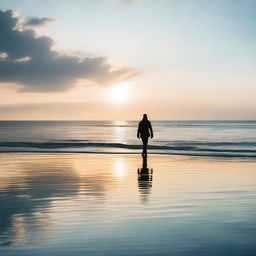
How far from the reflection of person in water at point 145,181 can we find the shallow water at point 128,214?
0.09ft

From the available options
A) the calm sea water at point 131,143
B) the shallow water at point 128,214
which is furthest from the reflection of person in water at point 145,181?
the calm sea water at point 131,143

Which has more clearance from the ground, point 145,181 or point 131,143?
point 145,181

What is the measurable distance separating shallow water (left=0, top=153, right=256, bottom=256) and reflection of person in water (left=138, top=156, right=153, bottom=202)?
3 cm

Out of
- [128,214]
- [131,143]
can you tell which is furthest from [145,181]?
[131,143]

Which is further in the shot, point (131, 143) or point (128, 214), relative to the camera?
point (131, 143)

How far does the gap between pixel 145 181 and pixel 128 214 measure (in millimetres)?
4518

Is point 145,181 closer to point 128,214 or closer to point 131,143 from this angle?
point 128,214

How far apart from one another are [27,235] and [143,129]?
16044 mm

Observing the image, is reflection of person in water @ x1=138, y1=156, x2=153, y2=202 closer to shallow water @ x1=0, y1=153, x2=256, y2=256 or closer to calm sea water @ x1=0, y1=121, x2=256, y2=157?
shallow water @ x1=0, y1=153, x2=256, y2=256

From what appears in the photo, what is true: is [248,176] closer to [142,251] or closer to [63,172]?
[63,172]

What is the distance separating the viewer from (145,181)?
11961 millimetres

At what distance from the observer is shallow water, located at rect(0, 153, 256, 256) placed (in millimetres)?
5535

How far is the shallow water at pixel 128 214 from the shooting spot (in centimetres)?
554

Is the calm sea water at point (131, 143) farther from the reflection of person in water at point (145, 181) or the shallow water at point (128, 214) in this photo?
the shallow water at point (128, 214)
